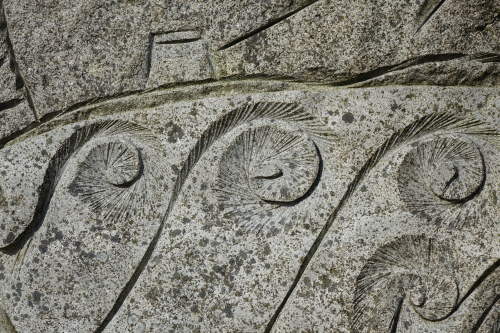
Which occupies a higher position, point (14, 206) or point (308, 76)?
point (308, 76)

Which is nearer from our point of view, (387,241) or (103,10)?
(387,241)

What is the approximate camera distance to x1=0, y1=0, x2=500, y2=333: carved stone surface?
1.59m

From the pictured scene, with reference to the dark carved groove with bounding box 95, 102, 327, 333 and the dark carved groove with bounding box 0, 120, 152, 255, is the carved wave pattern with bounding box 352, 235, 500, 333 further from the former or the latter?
the dark carved groove with bounding box 0, 120, 152, 255

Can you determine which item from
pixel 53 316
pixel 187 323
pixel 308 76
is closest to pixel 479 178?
pixel 308 76

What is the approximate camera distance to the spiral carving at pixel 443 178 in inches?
62.4

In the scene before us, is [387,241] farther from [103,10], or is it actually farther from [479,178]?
[103,10]

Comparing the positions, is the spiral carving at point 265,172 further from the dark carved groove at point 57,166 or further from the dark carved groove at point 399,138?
the dark carved groove at point 57,166

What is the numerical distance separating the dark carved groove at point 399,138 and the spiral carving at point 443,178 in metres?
0.03

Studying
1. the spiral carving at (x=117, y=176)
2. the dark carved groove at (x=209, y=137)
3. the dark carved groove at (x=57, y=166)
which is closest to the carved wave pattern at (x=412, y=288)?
the dark carved groove at (x=209, y=137)

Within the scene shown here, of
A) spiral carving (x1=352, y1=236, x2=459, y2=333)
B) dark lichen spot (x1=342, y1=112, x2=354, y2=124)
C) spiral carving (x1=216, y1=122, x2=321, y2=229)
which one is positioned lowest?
spiral carving (x1=352, y1=236, x2=459, y2=333)

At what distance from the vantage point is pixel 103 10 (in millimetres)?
1716

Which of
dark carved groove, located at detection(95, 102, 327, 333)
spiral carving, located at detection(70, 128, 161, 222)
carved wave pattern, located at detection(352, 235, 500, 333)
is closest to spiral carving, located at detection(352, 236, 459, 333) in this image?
carved wave pattern, located at detection(352, 235, 500, 333)

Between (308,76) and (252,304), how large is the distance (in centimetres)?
52

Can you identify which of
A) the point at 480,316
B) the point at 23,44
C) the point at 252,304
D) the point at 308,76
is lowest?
the point at 252,304
